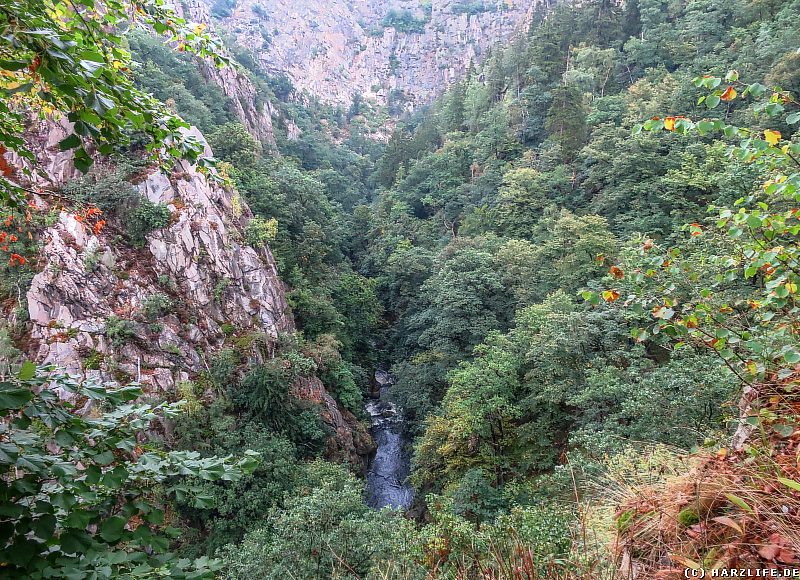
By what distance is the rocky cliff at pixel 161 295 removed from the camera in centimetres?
1257

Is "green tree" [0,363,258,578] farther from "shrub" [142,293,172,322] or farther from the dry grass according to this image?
"shrub" [142,293,172,322]

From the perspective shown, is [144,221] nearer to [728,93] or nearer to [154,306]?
[154,306]

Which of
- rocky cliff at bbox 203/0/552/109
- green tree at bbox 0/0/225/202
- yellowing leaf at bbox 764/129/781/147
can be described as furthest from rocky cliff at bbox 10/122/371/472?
rocky cliff at bbox 203/0/552/109

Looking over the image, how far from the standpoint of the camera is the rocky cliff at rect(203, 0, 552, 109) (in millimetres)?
68500

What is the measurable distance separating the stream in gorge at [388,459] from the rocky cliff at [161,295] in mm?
1003

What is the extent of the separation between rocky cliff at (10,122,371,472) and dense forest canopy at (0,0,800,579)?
51cm

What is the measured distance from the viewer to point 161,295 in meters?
14.1

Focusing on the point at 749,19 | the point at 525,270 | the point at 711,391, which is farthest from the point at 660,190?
the point at 749,19

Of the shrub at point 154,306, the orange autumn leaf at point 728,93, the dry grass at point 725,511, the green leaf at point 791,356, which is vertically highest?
the shrub at point 154,306

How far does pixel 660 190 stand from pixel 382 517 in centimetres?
1662

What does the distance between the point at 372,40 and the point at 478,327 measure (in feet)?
268

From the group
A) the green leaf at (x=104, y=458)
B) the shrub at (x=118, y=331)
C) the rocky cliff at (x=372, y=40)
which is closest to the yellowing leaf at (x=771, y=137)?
the green leaf at (x=104, y=458)

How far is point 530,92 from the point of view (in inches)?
1143

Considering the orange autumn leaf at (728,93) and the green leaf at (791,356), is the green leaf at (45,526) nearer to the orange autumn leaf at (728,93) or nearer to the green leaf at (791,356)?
the green leaf at (791,356)
